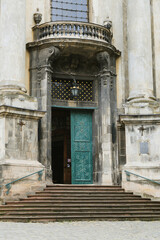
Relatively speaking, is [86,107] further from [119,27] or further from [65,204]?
[65,204]

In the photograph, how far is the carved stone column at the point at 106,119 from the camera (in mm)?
19656

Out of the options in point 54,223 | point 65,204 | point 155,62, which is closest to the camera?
point 54,223

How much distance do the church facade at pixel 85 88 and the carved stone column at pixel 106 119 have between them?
0.14 feet

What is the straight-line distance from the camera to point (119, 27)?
21375 millimetres

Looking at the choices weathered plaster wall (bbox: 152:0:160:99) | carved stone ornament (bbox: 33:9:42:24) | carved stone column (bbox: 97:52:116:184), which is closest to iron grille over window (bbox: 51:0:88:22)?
carved stone ornament (bbox: 33:9:42:24)

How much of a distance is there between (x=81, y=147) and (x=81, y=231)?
8.25 m

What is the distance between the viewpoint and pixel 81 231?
40.3 feet

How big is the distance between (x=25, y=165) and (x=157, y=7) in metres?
10.2

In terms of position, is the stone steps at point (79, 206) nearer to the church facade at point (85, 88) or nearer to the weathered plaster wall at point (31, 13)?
the church facade at point (85, 88)

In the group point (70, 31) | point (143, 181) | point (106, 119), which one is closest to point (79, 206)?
point (143, 181)

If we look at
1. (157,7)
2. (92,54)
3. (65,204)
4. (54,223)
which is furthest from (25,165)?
(157,7)

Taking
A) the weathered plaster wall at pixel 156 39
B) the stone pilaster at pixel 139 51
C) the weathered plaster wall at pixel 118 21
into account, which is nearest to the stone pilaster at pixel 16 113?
the weathered plaster wall at pixel 118 21

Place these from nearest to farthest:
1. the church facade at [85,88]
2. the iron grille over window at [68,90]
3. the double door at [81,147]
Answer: the church facade at [85,88] → the double door at [81,147] → the iron grille over window at [68,90]

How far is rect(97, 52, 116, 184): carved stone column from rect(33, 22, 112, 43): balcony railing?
944 millimetres
